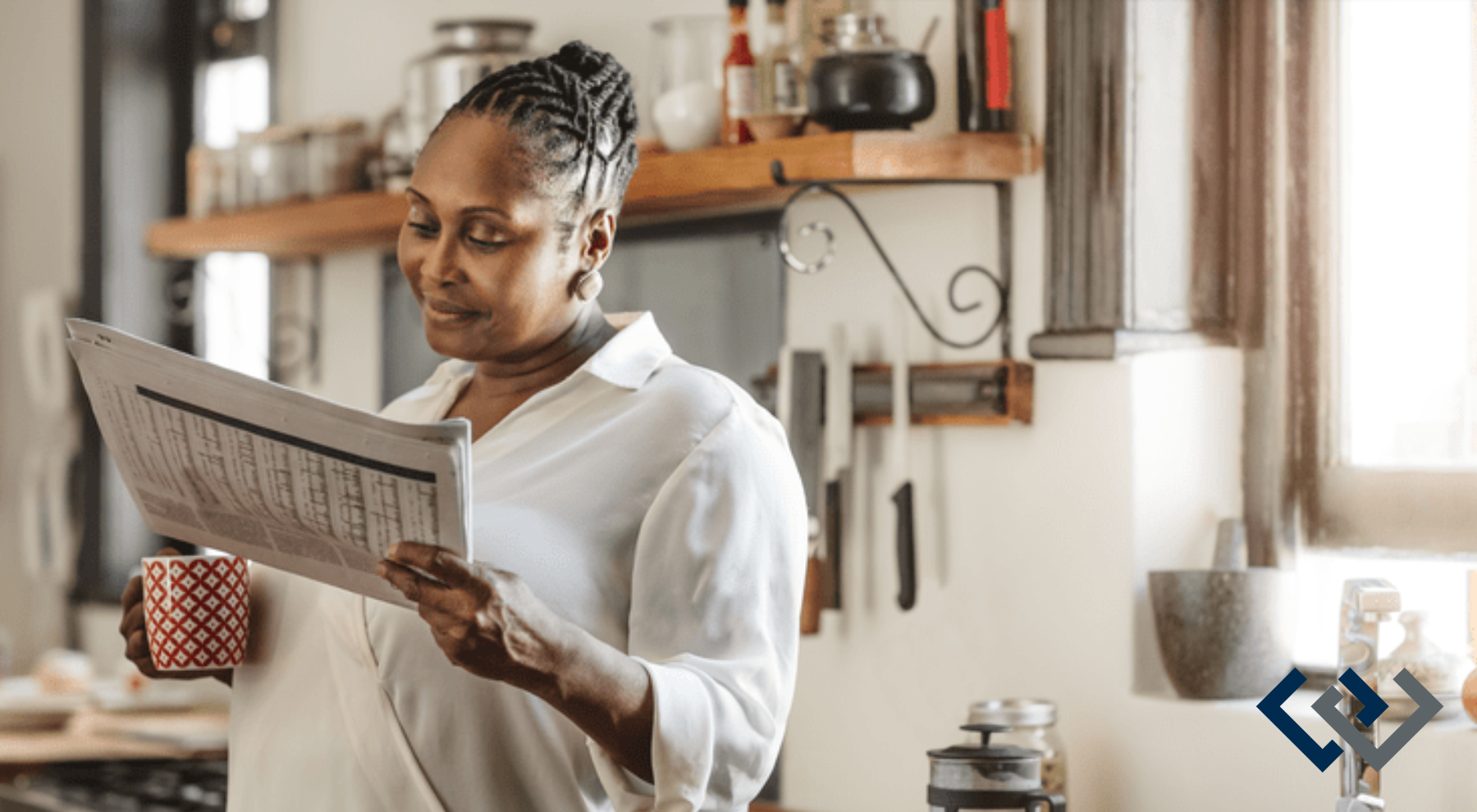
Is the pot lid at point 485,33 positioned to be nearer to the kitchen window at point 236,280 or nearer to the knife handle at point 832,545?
the knife handle at point 832,545

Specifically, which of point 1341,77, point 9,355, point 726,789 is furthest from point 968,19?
point 9,355

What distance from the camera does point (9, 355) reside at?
393 centimetres

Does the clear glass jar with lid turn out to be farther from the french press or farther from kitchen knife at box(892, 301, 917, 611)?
kitchen knife at box(892, 301, 917, 611)

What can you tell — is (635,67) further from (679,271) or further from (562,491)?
(562,491)

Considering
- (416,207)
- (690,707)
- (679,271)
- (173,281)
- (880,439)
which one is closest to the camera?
(690,707)

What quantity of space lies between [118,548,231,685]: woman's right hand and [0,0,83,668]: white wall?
8.59 ft

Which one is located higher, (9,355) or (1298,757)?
(9,355)

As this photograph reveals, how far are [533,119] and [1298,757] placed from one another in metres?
1.04

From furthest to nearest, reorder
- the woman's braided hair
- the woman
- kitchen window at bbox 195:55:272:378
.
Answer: kitchen window at bbox 195:55:272:378, the woman's braided hair, the woman

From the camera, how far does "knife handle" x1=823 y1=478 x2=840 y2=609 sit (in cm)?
210

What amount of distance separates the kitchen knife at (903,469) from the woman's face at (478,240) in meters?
0.98

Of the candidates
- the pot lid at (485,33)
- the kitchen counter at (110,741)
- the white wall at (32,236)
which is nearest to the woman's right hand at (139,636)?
the pot lid at (485,33)

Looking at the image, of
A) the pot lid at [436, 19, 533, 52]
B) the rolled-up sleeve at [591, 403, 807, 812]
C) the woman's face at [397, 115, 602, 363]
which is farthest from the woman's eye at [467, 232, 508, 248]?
the pot lid at [436, 19, 533, 52]

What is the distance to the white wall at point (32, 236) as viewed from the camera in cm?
377
